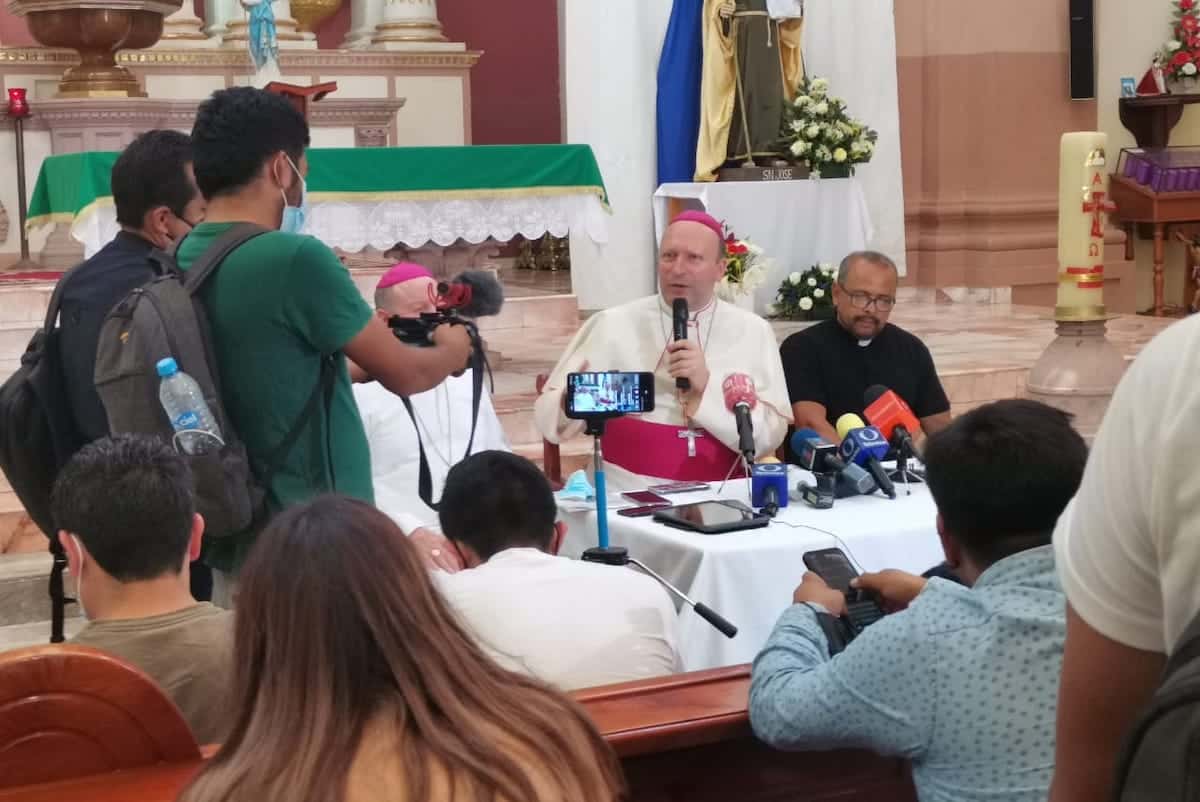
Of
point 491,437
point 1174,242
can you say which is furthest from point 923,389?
point 1174,242

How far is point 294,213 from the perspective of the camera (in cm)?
306

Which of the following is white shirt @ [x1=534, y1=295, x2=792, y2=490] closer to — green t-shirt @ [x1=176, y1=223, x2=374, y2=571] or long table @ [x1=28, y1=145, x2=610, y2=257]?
green t-shirt @ [x1=176, y1=223, x2=374, y2=571]

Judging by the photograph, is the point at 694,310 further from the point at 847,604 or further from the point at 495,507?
the point at 847,604

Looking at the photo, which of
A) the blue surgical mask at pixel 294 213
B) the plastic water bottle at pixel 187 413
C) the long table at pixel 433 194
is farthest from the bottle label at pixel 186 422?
the long table at pixel 433 194

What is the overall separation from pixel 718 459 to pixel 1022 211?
735 centimetres

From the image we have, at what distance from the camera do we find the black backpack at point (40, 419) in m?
3.42

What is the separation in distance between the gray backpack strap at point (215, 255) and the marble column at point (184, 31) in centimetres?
838

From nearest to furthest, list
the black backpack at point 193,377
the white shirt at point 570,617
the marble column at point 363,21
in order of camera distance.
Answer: the white shirt at point 570,617 → the black backpack at point 193,377 → the marble column at point 363,21

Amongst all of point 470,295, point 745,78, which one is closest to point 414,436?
point 470,295

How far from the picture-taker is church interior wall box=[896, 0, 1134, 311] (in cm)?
1136

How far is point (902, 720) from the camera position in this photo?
216 centimetres

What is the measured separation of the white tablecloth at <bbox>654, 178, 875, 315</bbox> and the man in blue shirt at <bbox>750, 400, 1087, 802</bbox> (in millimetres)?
6919

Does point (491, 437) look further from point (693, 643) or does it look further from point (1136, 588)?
point (1136, 588)

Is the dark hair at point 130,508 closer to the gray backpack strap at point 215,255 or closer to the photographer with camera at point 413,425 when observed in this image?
the gray backpack strap at point 215,255
